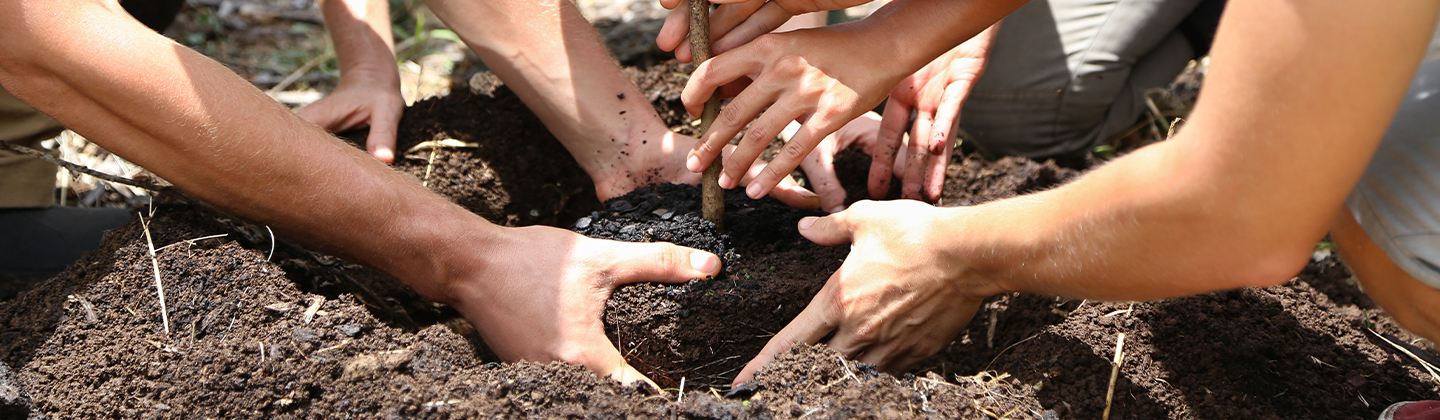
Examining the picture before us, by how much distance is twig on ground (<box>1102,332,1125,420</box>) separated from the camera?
1389 mm

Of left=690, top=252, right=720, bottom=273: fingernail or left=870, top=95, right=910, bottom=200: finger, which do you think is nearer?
left=690, top=252, right=720, bottom=273: fingernail

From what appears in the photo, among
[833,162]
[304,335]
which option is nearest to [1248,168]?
[833,162]

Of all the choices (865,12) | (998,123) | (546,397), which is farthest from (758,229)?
(865,12)

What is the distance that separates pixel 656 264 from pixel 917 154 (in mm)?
702

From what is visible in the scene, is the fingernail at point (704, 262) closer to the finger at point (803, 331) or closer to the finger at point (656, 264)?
the finger at point (656, 264)

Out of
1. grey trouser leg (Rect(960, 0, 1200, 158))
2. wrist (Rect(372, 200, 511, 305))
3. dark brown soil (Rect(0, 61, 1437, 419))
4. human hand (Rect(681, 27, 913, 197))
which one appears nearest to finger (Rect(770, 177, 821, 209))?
dark brown soil (Rect(0, 61, 1437, 419))

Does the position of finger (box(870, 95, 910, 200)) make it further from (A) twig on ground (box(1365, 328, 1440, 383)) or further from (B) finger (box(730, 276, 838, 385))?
(A) twig on ground (box(1365, 328, 1440, 383))

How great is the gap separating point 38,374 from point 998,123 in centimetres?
239

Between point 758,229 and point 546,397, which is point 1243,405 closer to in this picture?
point 758,229

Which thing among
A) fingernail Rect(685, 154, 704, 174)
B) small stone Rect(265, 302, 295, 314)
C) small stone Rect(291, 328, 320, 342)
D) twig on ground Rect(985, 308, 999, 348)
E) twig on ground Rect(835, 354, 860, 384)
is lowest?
twig on ground Rect(985, 308, 999, 348)

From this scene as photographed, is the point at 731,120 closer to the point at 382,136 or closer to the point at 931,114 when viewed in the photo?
the point at 931,114

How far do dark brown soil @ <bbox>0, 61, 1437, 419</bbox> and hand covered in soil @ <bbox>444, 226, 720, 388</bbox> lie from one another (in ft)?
0.15

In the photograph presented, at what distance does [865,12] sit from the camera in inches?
129

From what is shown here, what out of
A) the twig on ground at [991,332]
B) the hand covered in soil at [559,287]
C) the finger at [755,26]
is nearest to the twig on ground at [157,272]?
the hand covered in soil at [559,287]
